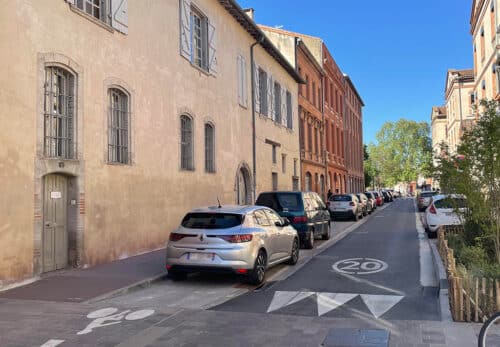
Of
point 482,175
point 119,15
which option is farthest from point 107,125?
point 482,175

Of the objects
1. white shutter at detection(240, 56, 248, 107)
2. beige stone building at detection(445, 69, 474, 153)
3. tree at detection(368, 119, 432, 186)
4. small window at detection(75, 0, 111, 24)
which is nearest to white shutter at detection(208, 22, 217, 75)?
white shutter at detection(240, 56, 248, 107)

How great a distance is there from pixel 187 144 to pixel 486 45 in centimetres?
2003

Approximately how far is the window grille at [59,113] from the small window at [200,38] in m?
6.90

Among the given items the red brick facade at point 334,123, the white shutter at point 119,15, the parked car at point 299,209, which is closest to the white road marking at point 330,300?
the parked car at point 299,209

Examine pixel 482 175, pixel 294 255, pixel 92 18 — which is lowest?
pixel 294 255

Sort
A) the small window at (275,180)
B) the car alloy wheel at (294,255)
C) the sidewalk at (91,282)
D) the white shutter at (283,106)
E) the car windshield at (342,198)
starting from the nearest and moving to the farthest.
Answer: the sidewalk at (91,282)
the car alloy wheel at (294,255)
the small window at (275,180)
the car windshield at (342,198)
the white shutter at (283,106)

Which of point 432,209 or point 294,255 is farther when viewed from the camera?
point 432,209

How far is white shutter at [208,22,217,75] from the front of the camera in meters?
17.2

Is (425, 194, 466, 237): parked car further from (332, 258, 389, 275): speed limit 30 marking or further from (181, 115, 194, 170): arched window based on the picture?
(181, 115, 194, 170): arched window

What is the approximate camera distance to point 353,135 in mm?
56406

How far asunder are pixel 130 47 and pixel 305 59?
2245 centimetres

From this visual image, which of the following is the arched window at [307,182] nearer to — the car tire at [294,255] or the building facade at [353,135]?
the building facade at [353,135]

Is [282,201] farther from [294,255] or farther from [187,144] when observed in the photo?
[187,144]

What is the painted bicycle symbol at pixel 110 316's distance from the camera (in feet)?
19.8
